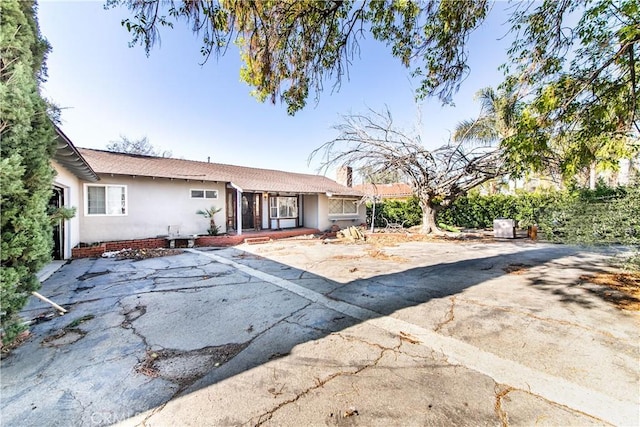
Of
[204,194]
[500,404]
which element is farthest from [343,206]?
[500,404]

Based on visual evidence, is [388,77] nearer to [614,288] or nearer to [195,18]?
[195,18]

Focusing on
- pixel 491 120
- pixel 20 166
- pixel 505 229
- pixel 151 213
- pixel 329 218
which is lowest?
pixel 505 229

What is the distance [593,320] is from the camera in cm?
366

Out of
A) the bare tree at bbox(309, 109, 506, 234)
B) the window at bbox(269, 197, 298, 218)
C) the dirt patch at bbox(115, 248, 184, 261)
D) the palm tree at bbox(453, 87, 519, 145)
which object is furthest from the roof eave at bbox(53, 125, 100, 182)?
the palm tree at bbox(453, 87, 519, 145)

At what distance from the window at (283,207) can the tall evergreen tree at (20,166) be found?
12.5m

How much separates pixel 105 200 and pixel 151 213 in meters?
1.61

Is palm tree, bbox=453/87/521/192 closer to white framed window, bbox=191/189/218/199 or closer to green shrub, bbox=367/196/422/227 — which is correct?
green shrub, bbox=367/196/422/227

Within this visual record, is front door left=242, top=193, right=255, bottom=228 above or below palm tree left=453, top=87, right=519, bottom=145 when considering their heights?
below

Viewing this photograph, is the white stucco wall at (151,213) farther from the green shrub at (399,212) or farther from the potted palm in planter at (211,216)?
the green shrub at (399,212)

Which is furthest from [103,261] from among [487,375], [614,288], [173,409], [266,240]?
[614,288]

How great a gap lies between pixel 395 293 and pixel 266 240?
28.8 ft

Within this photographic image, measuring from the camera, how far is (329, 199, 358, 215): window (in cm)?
1738

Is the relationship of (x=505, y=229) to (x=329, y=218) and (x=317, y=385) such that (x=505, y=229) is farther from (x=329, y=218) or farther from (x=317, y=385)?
(x=317, y=385)

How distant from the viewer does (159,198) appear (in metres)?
11.2
